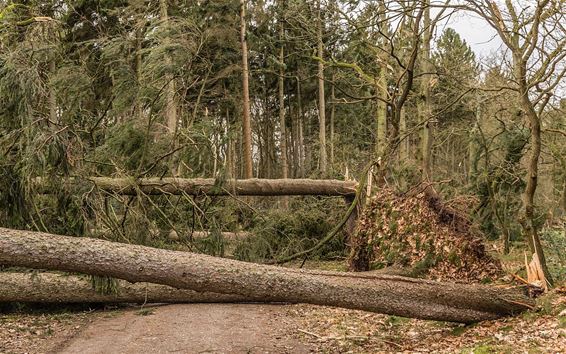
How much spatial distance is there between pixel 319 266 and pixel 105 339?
5388mm

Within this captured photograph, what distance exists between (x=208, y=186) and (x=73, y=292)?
9.40 ft

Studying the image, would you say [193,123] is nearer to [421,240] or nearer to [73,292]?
[73,292]

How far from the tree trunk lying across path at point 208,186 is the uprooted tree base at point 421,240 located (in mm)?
1957

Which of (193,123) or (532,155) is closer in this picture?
(532,155)

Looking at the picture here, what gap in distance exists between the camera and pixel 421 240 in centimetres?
808

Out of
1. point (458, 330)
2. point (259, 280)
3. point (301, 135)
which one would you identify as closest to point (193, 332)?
point (259, 280)

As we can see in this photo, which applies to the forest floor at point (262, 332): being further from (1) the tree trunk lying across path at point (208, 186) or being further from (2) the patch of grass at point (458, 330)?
(1) the tree trunk lying across path at point (208, 186)

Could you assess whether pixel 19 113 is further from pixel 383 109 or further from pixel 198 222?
pixel 383 109

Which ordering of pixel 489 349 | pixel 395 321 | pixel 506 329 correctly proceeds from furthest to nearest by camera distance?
pixel 395 321 < pixel 506 329 < pixel 489 349

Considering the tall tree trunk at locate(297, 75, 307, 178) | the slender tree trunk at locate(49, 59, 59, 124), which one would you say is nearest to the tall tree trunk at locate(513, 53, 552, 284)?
the slender tree trunk at locate(49, 59, 59, 124)

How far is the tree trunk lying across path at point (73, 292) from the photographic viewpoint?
22.1ft

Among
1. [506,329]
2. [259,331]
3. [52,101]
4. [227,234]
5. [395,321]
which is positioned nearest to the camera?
[506,329]

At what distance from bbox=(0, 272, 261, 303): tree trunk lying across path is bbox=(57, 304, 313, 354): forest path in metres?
0.15

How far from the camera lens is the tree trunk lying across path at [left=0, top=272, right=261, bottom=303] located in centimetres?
674
